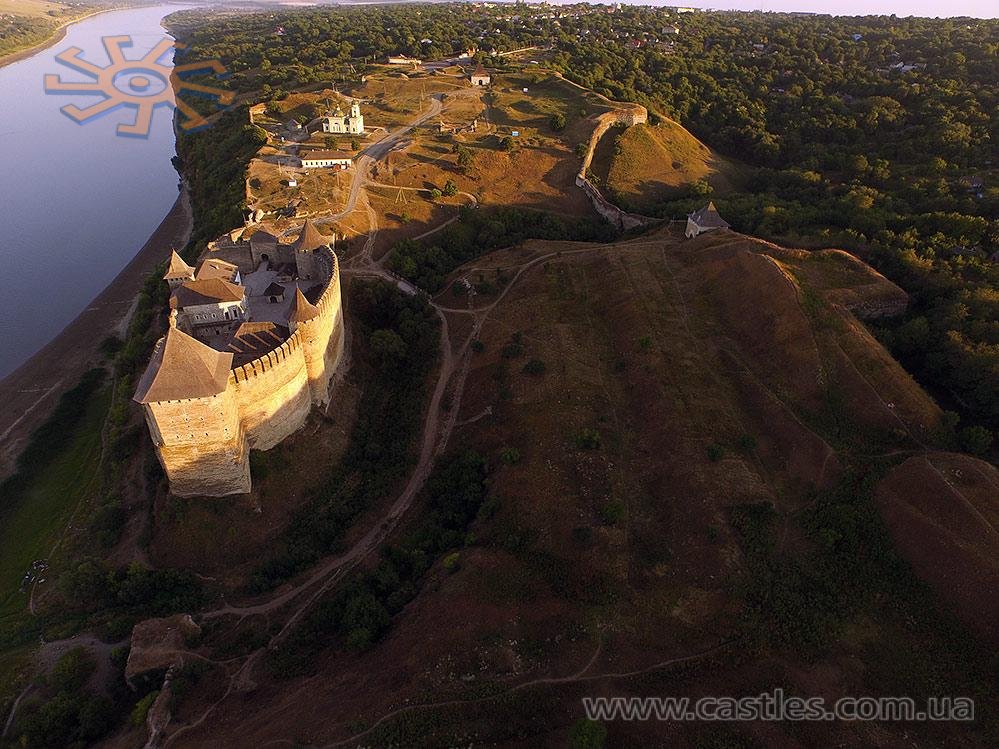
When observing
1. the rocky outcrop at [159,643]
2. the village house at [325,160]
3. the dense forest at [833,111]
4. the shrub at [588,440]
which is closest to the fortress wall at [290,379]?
the rocky outcrop at [159,643]

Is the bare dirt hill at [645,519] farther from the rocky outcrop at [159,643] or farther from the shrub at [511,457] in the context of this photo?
the rocky outcrop at [159,643]

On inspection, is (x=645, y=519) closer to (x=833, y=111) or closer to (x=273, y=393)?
(x=273, y=393)

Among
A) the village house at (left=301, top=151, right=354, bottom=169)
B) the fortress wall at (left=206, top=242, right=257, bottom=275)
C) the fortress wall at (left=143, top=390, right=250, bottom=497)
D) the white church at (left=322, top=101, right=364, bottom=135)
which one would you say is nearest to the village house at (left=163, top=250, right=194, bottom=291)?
the fortress wall at (left=206, top=242, right=257, bottom=275)

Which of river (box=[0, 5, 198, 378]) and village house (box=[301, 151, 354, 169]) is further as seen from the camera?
village house (box=[301, 151, 354, 169])

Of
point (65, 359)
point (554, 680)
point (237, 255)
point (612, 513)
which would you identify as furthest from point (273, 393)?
point (65, 359)

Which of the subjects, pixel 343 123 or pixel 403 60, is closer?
pixel 343 123

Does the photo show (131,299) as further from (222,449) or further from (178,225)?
(222,449)

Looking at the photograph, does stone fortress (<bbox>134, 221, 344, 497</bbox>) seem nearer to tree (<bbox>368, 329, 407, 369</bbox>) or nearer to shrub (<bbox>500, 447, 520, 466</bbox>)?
tree (<bbox>368, 329, 407, 369</bbox>)
